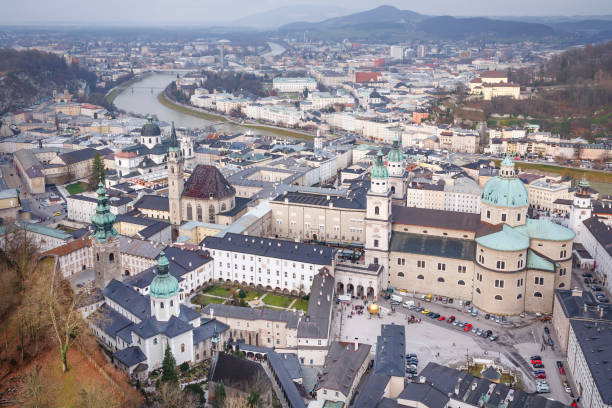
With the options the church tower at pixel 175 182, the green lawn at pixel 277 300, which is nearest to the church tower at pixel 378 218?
the green lawn at pixel 277 300

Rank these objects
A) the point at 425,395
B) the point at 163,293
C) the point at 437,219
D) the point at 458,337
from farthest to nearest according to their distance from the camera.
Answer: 1. the point at 437,219
2. the point at 458,337
3. the point at 163,293
4. the point at 425,395

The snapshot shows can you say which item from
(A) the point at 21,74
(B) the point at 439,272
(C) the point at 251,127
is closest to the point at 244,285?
(B) the point at 439,272

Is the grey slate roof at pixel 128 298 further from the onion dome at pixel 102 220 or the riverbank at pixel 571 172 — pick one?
the riverbank at pixel 571 172

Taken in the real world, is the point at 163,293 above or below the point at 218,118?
above

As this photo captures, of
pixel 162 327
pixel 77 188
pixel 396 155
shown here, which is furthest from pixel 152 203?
pixel 162 327

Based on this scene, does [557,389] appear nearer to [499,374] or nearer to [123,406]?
[499,374]

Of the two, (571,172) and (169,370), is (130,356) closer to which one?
(169,370)
